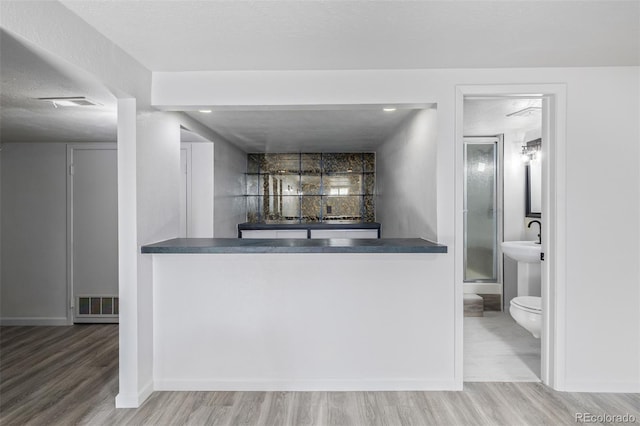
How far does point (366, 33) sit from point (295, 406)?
222 centimetres

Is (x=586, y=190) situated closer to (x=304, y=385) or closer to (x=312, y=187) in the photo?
(x=304, y=385)

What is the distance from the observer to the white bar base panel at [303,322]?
104 inches

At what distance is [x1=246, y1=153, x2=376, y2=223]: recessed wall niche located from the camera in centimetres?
590

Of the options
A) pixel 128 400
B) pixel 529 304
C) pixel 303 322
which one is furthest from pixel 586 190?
pixel 128 400

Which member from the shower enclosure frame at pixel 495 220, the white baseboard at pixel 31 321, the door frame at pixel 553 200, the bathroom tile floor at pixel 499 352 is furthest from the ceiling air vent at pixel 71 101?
the shower enclosure frame at pixel 495 220

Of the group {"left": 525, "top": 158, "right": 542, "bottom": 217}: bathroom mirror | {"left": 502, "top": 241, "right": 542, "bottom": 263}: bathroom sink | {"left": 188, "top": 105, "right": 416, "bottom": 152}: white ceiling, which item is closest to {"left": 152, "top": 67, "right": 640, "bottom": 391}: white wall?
{"left": 188, "top": 105, "right": 416, "bottom": 152}: white ceiling

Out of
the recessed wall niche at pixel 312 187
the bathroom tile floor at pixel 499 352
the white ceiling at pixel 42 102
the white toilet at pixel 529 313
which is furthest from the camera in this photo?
the recessed wall niche at pixel 312 187

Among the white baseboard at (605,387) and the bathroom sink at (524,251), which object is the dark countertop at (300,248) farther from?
the bathroom sink at (524,251)

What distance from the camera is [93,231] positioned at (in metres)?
4.43

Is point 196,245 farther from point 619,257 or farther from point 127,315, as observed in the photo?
point 619,257

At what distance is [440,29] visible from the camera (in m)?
2.00

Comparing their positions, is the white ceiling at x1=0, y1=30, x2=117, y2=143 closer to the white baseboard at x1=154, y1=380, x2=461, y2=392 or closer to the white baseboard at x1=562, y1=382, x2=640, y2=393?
the white baseboard at x1=154, y1=380, x2=461, y2=392

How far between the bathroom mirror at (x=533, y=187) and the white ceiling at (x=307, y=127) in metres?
1.72

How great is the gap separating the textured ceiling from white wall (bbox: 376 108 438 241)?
57 cm
